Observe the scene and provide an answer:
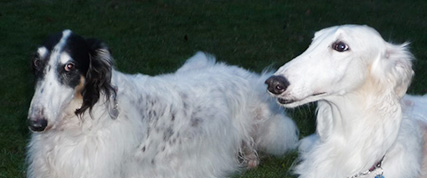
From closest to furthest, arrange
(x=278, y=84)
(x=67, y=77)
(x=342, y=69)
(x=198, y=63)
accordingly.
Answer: (x=278, y=84) → (x=342, y=69) → (x=67, y=77) → (x=198, y=63)

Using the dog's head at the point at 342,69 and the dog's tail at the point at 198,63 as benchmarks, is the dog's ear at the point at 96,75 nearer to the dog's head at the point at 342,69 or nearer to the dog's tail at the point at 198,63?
the dog's head at the point at 342,69

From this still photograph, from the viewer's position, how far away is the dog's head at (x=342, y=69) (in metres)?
4.74

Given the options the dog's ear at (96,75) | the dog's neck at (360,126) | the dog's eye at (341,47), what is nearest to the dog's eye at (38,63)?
the dog's ear at (96,75)

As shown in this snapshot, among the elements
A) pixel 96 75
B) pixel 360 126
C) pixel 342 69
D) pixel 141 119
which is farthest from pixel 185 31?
pixel 342 69

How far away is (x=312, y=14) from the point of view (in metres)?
16.6

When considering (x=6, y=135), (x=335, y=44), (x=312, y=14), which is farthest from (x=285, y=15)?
(x=335, y=44)

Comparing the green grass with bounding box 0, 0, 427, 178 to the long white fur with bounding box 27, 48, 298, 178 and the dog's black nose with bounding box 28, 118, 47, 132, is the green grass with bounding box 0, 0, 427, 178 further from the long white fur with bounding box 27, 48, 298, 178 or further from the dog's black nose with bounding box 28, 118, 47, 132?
the dog's black nose with bounding box 28, 118, 47, 132

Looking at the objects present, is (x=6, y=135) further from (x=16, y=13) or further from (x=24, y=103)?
(x=16, y=13)

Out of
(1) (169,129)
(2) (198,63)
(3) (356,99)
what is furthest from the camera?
(2) (198,63)

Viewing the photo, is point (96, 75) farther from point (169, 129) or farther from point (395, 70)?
point (395, 70)

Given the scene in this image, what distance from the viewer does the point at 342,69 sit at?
4.82 m

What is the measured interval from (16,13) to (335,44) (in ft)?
41.1

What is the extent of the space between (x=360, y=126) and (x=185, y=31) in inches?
380

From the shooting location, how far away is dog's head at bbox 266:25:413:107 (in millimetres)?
4738
